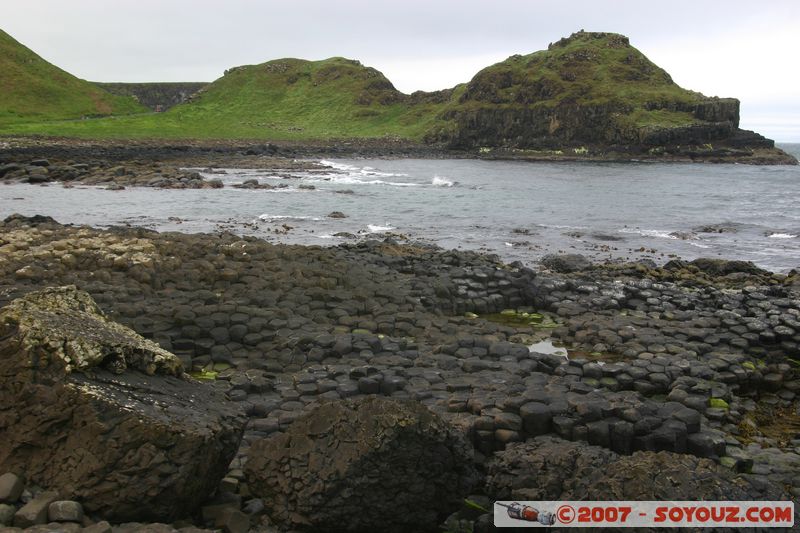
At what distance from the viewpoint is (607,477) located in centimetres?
654

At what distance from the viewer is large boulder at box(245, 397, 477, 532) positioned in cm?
690

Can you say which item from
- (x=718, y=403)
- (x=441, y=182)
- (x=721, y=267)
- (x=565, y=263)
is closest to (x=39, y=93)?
(x=441, y=182)

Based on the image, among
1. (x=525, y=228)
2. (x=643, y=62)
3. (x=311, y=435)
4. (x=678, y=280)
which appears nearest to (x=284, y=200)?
(x=525, y=228)

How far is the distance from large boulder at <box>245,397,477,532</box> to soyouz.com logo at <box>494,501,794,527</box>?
1.25m

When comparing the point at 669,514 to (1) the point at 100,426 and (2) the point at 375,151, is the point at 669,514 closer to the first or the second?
(1) the point at 100,426

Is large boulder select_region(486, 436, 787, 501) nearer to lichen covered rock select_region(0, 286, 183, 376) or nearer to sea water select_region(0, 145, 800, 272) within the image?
lichen covered rock select_region(0, 286, 183, 376)

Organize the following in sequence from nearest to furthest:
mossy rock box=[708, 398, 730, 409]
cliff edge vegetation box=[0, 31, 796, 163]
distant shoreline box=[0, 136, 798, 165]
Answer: mossy rock box=[708, 398, 730, 409], distant shoreline box=[0, 136, 798, 165], cliff edge vegetation box=[0, 31, 796, 163]

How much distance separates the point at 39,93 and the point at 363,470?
126m

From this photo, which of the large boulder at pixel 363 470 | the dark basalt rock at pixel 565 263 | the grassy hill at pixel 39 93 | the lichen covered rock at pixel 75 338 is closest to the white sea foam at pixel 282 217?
the dark basalt rock at pixel 565 263

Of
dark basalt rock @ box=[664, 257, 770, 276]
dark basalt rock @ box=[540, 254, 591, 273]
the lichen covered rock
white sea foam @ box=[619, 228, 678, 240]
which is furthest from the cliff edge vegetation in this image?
the lichen covered rock

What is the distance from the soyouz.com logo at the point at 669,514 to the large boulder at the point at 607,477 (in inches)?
3.0

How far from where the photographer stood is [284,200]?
Result: 44.4m

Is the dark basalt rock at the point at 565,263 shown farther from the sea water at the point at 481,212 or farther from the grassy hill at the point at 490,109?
the grassy hill at the point at 490,109

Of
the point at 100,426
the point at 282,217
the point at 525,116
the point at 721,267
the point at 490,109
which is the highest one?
the point at 490,109
